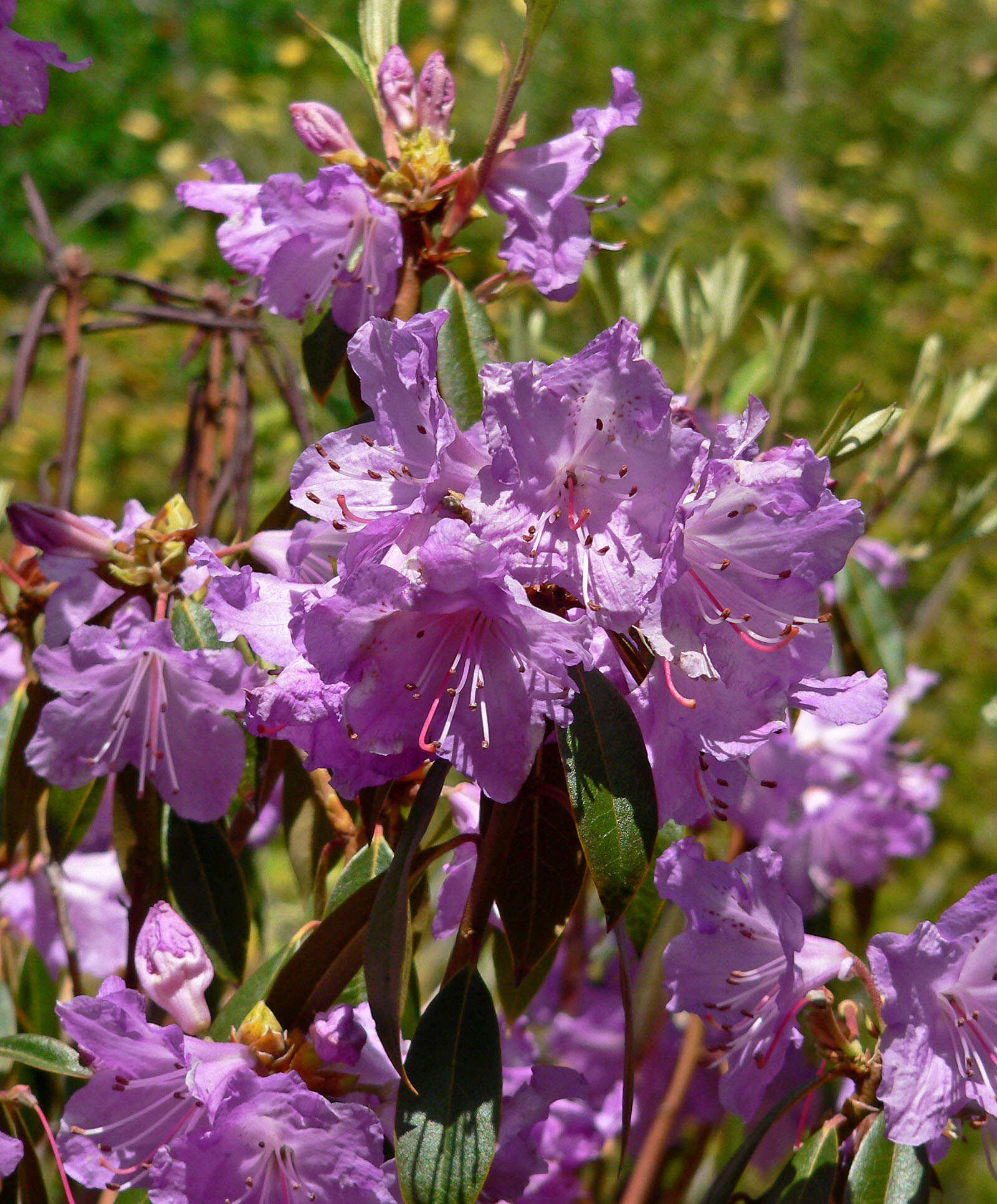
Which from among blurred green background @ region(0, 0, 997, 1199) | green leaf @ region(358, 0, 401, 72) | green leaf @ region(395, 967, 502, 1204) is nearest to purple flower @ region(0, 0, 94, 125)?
green leaf @ region(358, 0, 401, 72)

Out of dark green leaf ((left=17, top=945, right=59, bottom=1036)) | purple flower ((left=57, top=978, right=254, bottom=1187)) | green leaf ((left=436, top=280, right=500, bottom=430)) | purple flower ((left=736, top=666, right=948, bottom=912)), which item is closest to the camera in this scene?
purple flower ((left=57, top=978, right=254, bottom=1187))

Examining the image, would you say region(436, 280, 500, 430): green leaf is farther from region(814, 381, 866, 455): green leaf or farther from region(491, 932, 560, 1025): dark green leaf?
region(491, 932, 560, 1025): dark green leaf

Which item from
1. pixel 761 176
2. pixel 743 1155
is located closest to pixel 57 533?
pixel 743 1155

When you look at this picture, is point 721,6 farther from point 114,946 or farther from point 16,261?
point 114,946

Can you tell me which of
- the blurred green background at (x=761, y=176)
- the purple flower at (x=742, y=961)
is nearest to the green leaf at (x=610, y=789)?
the purple flower at (x=742, y=961)

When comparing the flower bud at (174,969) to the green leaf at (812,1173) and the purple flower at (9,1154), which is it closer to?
the purple flower at (9,1154)

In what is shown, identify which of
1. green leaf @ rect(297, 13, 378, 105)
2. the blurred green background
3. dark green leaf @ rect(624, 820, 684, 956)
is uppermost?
the blurred green background

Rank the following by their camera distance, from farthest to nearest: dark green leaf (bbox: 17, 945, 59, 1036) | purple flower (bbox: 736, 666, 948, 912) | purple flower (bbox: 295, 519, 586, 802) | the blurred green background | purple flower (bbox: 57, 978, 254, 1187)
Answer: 1. the blurred green background
2. purple flower (bbox: 736, 666, 948, 912)
3. dark green leaf (bbox: 17, 945, 59, 1036)
4. purple flower (bbox: 57, 978, 254, 1187)
5. purple flower (bbox: 295, 519, 586, 802)

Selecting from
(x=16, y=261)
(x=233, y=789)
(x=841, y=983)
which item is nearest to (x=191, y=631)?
(x=233, y=789)
